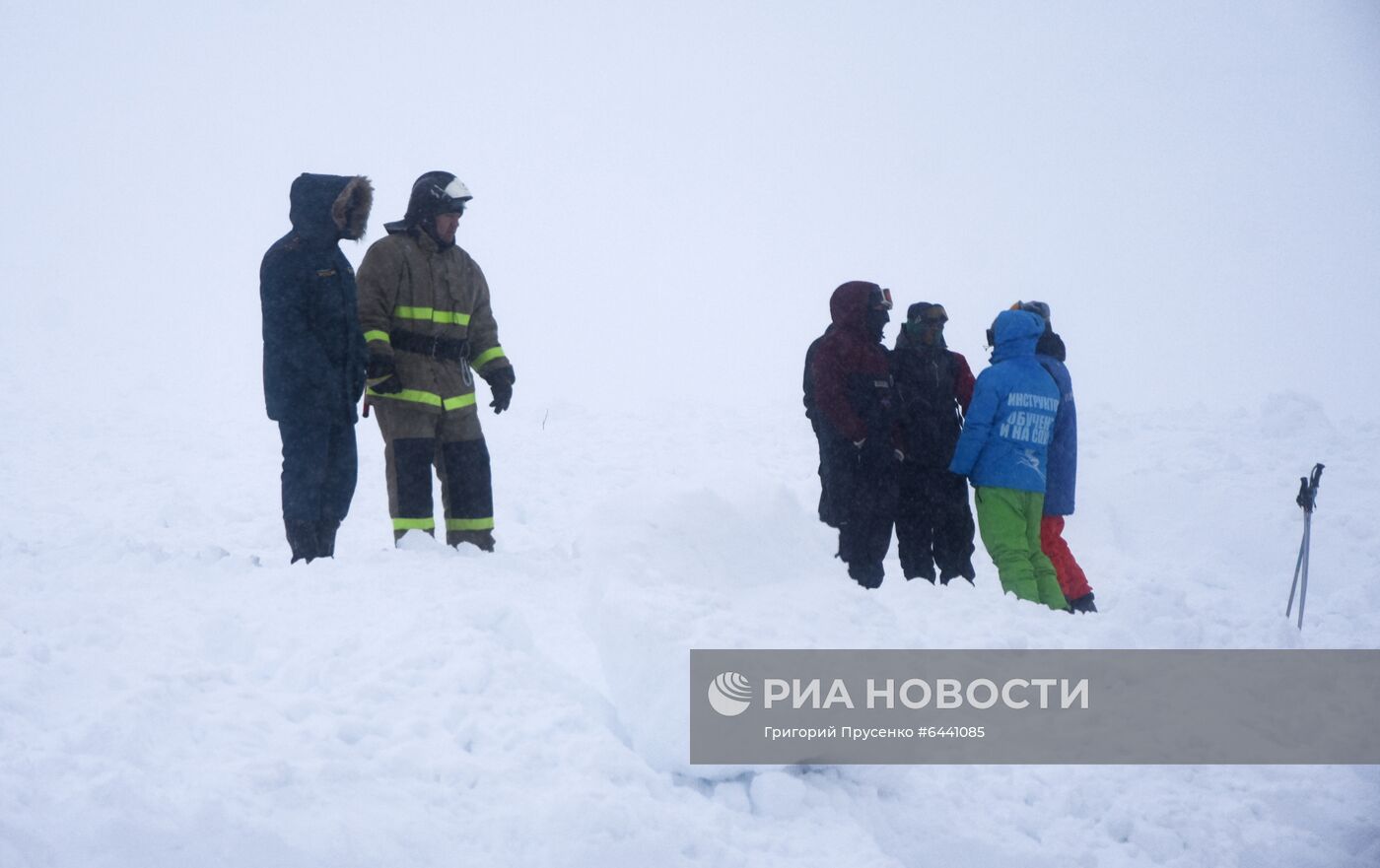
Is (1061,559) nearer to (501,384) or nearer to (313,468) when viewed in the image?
(501,384)

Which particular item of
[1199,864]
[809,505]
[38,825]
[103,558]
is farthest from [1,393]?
[1199,864]

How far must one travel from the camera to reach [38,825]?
262 centimetres

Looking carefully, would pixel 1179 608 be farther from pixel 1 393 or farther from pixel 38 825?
pixel 1 393

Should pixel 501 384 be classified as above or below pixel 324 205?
below

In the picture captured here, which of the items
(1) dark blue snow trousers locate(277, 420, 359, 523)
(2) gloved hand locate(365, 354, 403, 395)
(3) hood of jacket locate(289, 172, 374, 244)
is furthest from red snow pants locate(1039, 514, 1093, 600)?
(3) hood of jacket locate(289, 172, 374, 244)

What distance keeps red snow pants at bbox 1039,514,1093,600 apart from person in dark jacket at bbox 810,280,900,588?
2.95ft

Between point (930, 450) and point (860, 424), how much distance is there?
23.1 inches

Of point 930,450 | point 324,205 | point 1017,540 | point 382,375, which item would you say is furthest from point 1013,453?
point 324,205


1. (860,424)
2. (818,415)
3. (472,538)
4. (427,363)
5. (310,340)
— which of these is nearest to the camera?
(310,340)

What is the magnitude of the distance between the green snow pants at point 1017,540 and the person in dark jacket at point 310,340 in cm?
344

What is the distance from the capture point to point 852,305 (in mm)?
6457

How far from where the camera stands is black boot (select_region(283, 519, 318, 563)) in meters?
5.47

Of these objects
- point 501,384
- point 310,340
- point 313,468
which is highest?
point 310,340

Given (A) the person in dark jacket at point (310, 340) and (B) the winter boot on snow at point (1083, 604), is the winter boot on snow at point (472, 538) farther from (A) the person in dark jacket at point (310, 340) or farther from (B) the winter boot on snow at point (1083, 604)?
(B) the winter boot on snow at point (1083, 604)
